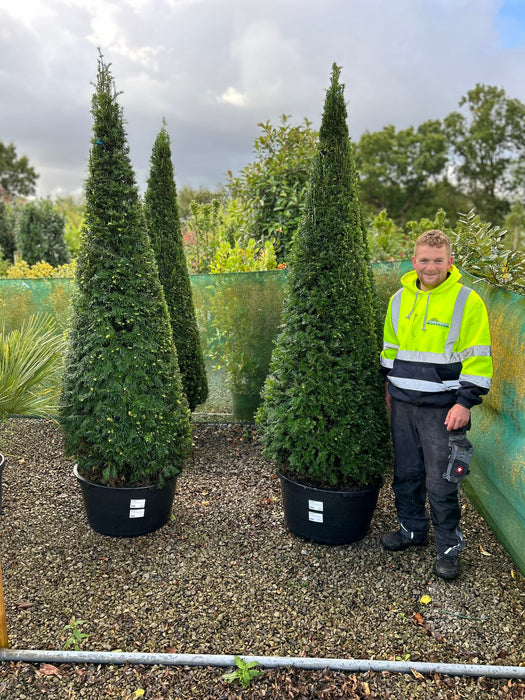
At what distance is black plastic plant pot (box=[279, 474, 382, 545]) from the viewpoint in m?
3.28

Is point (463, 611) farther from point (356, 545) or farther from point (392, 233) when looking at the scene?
point (392, 233)

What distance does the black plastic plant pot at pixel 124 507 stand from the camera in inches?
132

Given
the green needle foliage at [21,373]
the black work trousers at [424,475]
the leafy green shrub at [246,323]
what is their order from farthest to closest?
the leafy green shrub at [246,323], the black work trousers at [424,475], the green needle foliage at [21,373]

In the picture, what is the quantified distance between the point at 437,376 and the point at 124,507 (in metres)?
2.12

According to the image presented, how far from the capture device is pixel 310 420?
128 inches

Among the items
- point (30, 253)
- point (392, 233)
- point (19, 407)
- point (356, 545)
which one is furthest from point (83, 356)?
point (30, 253)

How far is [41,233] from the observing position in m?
12.8

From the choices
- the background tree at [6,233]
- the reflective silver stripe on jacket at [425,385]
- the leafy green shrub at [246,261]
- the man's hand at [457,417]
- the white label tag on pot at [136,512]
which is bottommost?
the white label tag on pot at [136,512]

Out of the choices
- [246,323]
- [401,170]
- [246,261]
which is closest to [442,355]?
[246,323]

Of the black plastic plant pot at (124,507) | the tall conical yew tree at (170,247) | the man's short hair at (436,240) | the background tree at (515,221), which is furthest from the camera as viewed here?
the background tree at (515,221)

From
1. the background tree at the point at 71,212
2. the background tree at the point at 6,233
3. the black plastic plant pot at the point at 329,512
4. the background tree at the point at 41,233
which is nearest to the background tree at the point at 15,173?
the background tree at the point at 71,212

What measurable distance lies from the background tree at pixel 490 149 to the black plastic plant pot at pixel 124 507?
103 feet

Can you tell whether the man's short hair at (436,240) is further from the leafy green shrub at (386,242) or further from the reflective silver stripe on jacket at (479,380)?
the leafy green shrub at (386,242)

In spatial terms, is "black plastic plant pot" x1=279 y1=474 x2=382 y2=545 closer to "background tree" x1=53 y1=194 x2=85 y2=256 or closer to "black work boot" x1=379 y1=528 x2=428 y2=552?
"black work boot" x1=379 y1=528 x2=428 y2=552
